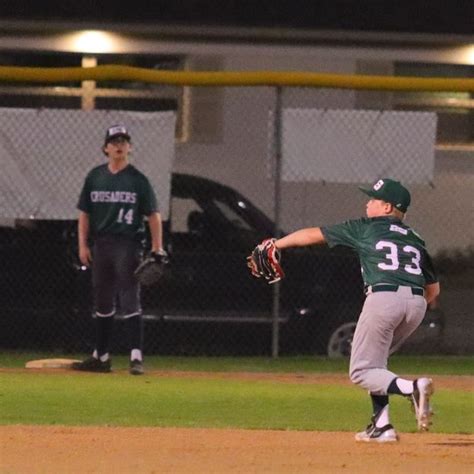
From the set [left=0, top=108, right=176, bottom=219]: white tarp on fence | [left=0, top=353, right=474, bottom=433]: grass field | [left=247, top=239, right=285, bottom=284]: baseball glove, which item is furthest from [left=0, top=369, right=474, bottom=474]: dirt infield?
[left=0, top=108, right=176, bottom=219]: white tarp on fence

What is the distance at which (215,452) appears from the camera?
9.15 metres

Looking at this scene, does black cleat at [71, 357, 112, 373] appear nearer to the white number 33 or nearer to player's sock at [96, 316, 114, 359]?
player's sock at [96, 316, 114, 359]

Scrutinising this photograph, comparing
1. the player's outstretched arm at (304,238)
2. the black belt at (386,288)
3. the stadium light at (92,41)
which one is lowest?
the black belt at (386,288)

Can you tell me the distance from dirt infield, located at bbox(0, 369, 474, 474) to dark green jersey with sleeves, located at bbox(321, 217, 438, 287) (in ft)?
3.18

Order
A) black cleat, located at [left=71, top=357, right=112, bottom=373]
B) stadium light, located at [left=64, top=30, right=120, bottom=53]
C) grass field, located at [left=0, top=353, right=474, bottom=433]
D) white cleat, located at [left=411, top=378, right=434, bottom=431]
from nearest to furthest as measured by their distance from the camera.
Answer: white cleat, located at [left=411, top=378, right=434, bottom=431] → grass field, located at [left=0, top=353, right=474, bottom=433] → black cleat, located at [left=71, top=357, right=112, bottom=373] → stadium light, located at [left=64, top=30, right=120, bottom=53]

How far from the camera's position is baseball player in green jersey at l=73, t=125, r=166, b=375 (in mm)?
13555

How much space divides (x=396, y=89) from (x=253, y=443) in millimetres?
6780

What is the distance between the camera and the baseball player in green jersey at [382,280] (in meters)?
9.34

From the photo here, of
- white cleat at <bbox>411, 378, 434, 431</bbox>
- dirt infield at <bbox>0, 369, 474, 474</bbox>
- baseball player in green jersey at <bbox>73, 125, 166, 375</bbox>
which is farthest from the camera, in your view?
baseball player in green jersey at <bbox>73, 125, 166, 375</bbox>

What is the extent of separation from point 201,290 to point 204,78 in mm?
2014

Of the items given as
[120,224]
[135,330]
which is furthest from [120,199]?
[135,330]

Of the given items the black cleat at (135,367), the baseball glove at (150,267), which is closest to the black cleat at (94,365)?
the black cleat at (135,367)

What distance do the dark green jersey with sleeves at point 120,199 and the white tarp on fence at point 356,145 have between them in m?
2.44

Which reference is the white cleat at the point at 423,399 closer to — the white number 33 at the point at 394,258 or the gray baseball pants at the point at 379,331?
the gray baseball pants at the point at 379,331
